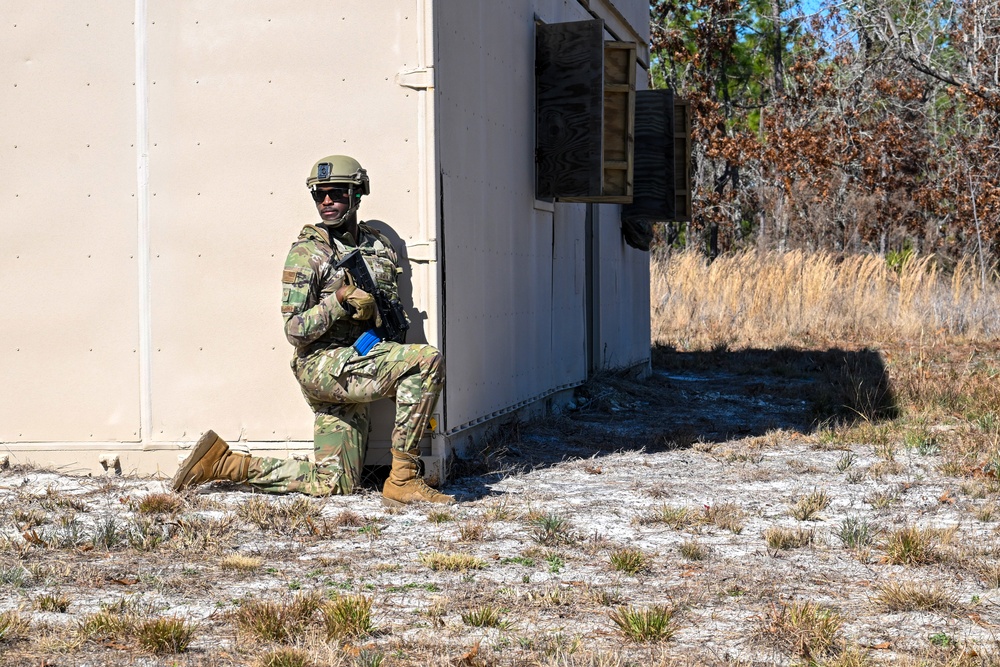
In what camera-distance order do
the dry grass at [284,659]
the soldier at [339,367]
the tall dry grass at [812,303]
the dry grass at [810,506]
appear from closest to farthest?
the dry grass at [284,659]
the dry grass at [810,506]
the soldier at [339,367]
the tall dry grass at [812,303]

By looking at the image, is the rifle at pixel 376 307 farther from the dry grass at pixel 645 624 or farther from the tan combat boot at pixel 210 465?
the dry grass at pixel 645 624

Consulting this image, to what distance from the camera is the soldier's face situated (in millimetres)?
6043

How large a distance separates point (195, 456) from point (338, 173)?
64.5 inches

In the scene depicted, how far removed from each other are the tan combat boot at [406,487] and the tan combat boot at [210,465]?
2.68ft

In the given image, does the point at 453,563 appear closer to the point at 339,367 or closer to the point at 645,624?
the point at 645,624

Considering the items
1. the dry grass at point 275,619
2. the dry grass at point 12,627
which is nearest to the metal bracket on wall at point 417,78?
the dry grass at point 275,619

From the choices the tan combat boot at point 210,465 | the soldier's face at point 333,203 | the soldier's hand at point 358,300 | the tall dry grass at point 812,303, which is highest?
the soldier's face at point 333,203

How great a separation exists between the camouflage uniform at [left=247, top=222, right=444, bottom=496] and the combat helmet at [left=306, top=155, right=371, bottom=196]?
24cm

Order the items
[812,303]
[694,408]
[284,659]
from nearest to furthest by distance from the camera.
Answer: [284,659] < [694,408] < [812,303]

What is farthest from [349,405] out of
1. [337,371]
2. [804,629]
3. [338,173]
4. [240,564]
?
[804,629]

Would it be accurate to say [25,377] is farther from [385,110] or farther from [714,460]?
[714,460]

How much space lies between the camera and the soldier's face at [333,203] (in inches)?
238

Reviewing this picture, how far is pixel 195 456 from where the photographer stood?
610cm

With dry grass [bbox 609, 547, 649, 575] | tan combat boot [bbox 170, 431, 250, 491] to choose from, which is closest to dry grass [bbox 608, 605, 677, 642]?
dry grass [bbox 609, 547, 649, 575]
